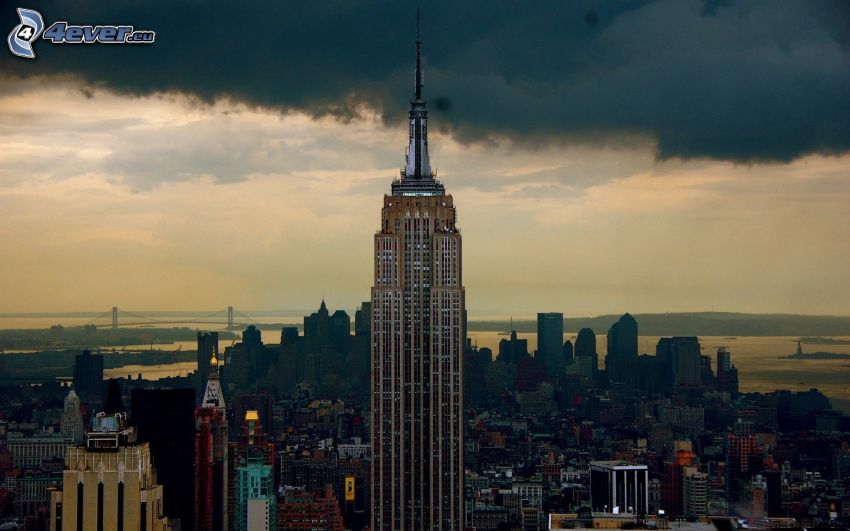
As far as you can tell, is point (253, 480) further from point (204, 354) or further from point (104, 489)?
point (104, 489)

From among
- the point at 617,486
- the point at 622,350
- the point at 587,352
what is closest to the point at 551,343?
the point at 587,352

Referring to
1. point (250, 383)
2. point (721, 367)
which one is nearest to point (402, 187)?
point (250, 383)

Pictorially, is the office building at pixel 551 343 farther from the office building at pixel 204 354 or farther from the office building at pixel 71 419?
the office building at pixel 71 419

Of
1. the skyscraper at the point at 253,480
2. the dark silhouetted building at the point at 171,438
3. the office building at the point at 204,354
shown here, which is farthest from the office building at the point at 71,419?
the skyscraper at the point at 253,480

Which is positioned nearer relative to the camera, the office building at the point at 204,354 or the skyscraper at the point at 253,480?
the office building at the point at 204,354

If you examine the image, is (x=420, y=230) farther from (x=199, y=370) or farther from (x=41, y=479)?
(x=41, y=479)

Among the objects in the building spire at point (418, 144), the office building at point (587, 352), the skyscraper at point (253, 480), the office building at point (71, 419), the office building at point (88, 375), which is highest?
the building spire at point (418, 144)
